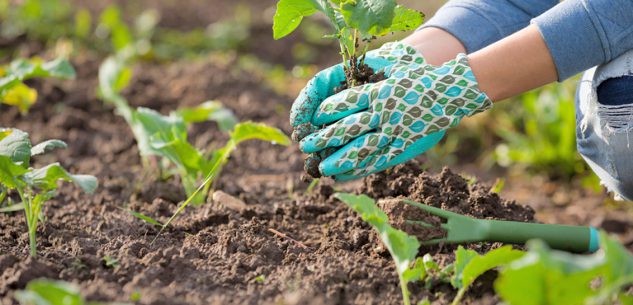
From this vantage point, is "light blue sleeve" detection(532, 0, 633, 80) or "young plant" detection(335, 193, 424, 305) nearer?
"young plant" detection(335, 193, 424, 305)

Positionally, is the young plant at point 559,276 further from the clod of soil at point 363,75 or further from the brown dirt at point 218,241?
the clod of soil at point 363,75

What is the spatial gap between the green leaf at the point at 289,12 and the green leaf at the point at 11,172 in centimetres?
66

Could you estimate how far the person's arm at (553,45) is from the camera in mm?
1769

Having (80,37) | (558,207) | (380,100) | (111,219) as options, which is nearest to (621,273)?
(380,100)

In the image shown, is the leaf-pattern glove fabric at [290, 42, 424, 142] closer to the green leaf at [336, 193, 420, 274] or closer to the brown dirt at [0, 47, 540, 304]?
the brown dirt at [0, 47, 540, 304]

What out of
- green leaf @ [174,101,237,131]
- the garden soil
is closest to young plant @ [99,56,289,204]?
green leaf @ [174,101,237,131]

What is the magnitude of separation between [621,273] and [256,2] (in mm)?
6281

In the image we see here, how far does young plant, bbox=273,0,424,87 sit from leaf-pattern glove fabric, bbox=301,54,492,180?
0.11 meters

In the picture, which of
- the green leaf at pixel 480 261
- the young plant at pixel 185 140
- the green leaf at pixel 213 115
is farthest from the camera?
the green leaf at pixel 213 115

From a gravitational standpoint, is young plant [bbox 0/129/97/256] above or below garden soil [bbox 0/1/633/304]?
above

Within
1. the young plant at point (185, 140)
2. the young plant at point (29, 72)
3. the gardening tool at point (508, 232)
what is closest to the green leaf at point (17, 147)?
the young plant at point (185, 140)

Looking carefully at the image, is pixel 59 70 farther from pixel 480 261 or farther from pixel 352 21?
pixel 480 261

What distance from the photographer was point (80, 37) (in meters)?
4.87

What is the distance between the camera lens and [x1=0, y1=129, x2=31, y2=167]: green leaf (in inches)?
66.3
